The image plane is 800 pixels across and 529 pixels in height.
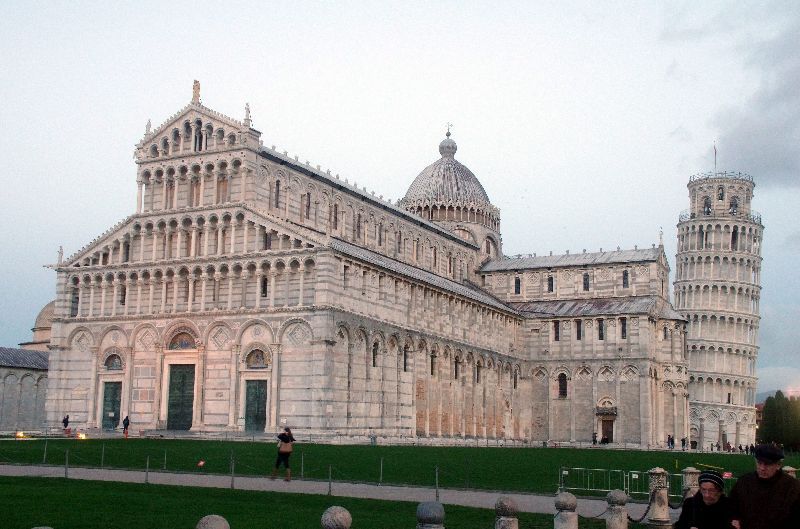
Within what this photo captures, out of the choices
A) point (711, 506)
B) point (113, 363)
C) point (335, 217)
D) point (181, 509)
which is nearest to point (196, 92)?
point (335, 217)

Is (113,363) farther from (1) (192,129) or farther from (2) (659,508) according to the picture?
(2) (659,508)

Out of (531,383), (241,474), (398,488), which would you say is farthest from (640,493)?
(531,383)

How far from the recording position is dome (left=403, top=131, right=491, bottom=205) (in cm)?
9681

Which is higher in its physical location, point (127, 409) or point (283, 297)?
point (283, 297)

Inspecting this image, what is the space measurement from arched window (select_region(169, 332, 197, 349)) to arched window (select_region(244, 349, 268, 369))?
167 inches

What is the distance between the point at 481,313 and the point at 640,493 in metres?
51.4

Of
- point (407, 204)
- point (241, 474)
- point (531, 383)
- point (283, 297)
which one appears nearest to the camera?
point (241, 474)

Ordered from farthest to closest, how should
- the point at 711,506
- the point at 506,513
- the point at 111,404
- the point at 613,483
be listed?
the point at 111,404, the point at 613,483, the point at 506,513, the point at 711,506

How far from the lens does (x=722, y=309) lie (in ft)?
384

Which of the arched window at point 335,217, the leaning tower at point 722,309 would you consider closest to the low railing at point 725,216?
the leaning tower at point 722,309

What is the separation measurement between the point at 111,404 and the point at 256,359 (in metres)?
11.1

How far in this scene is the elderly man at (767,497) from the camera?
10875 millimetres

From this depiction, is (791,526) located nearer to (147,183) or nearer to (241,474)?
(241,474)

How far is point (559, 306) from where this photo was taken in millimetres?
89500
